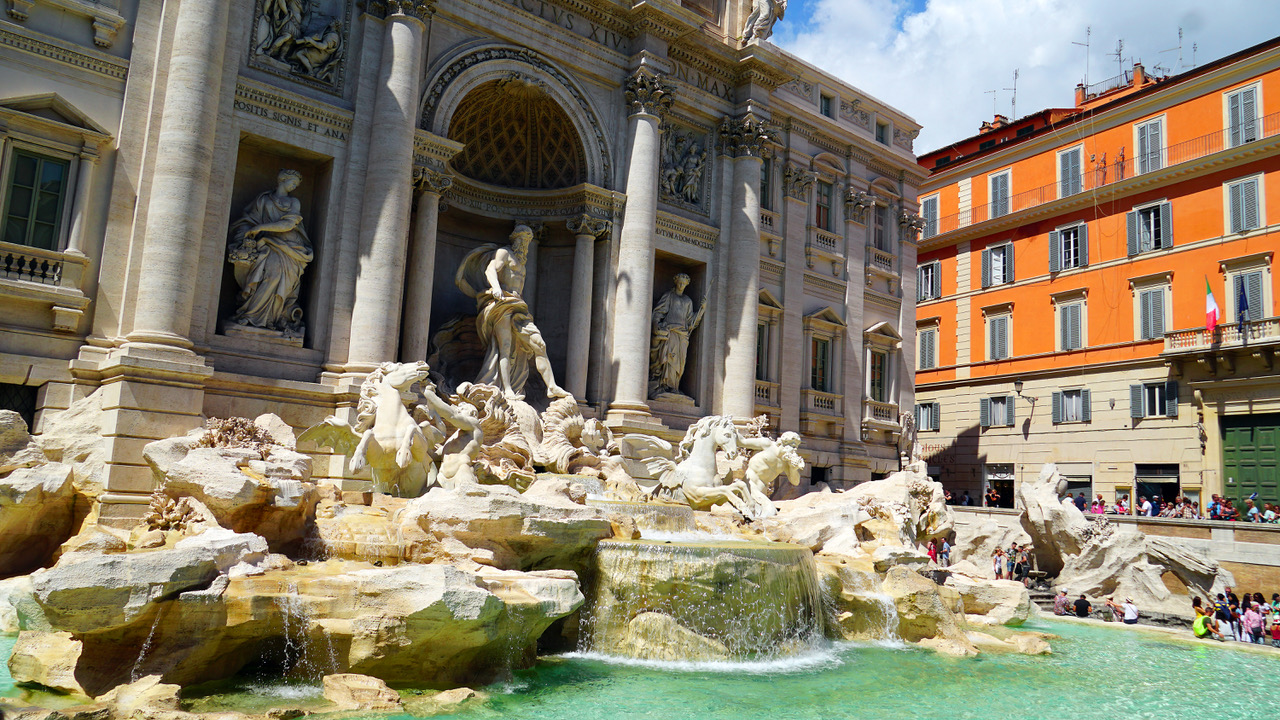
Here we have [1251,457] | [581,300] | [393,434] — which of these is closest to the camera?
[393,434]

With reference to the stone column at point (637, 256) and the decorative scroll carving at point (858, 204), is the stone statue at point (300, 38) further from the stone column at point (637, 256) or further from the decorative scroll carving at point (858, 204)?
the decorative scroll carving at point (858, 204)

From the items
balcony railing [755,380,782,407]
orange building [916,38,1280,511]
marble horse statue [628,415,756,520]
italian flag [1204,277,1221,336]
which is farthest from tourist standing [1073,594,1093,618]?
italian flag [1204,277,1221,336]

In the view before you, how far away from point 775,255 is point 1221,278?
13.5 metres

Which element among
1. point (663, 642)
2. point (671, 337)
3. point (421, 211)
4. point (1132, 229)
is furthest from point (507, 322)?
point (1132, 229)

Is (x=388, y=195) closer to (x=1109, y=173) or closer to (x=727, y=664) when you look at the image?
(x=727, y=664)

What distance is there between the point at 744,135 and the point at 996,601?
12.6 meters

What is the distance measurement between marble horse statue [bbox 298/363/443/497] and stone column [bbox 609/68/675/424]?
687cm

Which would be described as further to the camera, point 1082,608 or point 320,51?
point 1082,608

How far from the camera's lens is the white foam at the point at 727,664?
11.0 meters

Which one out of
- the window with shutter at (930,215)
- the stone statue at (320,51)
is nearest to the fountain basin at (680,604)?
the stone statue at (320,51)

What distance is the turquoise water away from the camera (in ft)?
29.7

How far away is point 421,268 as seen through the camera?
1731cm

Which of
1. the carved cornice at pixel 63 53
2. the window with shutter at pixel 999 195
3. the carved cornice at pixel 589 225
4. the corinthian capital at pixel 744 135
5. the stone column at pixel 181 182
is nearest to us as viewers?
the carved cornice at pixel 63 53

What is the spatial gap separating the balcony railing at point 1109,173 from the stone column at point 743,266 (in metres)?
13.9
